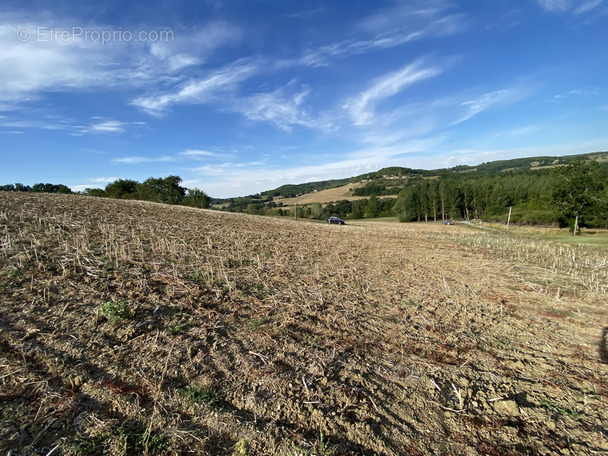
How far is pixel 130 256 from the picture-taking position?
7.24m

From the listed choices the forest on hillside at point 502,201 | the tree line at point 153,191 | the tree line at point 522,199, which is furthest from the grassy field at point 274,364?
the tree line at point 153,191

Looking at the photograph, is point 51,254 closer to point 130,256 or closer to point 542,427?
point 130,256

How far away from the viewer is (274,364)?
12.3 feet

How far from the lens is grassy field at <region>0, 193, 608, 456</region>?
268cm

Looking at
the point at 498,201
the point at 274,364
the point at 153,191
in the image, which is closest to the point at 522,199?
the point at 498,201

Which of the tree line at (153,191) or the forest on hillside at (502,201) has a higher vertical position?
the tree line at (153,191)

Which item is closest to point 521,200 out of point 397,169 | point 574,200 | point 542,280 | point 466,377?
point 574,200

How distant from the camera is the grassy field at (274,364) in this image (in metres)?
2.68

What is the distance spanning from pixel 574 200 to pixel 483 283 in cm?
4147

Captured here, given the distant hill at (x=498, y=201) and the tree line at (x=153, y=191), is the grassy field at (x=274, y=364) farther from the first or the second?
the tree line at (x=153, y=191)

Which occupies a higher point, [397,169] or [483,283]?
[397,169]

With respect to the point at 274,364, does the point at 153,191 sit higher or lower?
higher

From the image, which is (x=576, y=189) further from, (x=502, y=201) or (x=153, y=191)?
(x=153, y=191)

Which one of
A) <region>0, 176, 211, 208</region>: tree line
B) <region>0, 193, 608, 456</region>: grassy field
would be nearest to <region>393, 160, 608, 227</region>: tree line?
<region>0, 193, 608, 456</region>: grassy field
